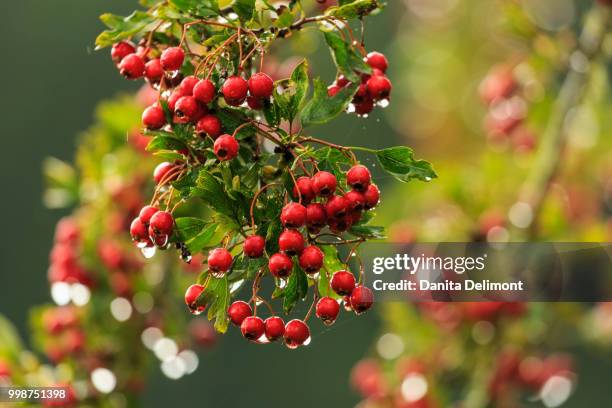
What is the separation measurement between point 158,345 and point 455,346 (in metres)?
1.14

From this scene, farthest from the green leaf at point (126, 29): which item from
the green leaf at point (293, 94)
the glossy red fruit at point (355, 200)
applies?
the glossy red fruit at point (355, 200)

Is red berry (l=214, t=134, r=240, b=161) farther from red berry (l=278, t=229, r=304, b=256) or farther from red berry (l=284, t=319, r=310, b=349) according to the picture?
red berry (l=284, t=319, r=310, b=349)

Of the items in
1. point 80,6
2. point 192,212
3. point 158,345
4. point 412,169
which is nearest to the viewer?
point 412,169

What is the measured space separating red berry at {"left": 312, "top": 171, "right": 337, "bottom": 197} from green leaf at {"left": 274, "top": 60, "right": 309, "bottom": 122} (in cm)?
15

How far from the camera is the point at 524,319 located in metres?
3.44

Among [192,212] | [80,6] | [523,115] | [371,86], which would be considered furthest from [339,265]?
[80,6]

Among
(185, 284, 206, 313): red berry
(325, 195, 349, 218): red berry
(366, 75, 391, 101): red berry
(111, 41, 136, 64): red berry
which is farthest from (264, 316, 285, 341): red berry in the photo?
(111, 41, 136, 64): red berry

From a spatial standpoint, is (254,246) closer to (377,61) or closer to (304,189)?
(304,189)

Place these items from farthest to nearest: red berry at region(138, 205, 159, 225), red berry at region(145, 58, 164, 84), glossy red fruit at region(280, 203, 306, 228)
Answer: red berry at region(145, 58, 164, 84)
red berry at region(138, 205, 159, 225)
glossy red fruit at region(280, 203, 306, 228)

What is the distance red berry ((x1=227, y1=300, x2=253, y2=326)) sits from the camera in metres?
1.70

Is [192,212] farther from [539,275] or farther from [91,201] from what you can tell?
[539,275]

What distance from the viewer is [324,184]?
1574 millimetres

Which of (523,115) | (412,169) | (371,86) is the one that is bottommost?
(412,169)

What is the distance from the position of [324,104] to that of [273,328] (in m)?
0.42
